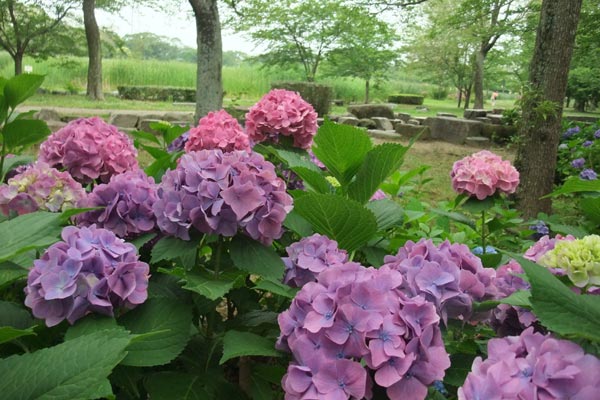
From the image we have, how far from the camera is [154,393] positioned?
2.64 feet

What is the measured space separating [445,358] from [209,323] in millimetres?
477

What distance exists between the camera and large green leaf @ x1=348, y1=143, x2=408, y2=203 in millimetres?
1021

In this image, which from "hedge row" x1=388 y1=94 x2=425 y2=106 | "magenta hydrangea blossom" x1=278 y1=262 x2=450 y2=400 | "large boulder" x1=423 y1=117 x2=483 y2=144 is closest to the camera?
"magenta hydrangea blossom" x1=278 y1=262 x2=450 y2=400

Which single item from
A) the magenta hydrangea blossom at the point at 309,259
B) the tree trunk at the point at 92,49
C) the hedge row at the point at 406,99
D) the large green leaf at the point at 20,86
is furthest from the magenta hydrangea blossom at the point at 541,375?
the hedge row at the point at 406,99

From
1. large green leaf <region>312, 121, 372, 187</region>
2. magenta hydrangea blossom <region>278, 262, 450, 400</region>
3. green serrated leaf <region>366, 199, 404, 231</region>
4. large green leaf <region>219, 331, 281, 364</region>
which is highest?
large green leaf <region>312, 121, 372, 187</region>

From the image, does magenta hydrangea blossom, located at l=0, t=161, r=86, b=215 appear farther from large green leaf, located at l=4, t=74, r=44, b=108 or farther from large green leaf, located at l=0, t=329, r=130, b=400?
large green leaf, located at l=0, t=329, r=130, b=400

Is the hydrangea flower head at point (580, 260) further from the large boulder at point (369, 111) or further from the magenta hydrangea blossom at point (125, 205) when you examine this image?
the large boulder at point (369, 111)

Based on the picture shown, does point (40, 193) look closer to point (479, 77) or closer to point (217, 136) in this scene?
point (217, 136)

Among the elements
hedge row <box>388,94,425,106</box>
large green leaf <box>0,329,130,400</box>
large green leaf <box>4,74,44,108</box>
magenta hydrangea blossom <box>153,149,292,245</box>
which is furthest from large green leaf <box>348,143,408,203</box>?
hedge row <box>388,94,425,106</box>

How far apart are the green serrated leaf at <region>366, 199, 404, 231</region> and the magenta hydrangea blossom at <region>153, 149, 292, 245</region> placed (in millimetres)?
306

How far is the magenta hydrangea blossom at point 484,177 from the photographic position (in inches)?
69.1

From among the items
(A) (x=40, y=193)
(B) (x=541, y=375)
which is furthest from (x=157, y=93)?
(B) (x=541, y=375)

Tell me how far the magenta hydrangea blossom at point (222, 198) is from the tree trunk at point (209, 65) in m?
5.35

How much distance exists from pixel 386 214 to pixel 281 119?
2.36ft
